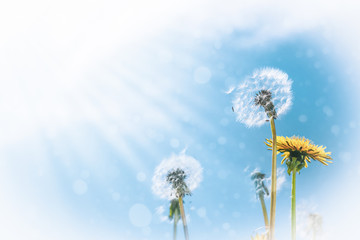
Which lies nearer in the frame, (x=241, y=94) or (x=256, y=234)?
(x=256, y=234)

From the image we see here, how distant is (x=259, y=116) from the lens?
3.89 metres

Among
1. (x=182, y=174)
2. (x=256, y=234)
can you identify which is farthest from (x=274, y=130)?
(x=182, y=174)

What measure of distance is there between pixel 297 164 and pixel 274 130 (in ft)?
3.78

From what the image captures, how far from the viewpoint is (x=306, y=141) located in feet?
13.7

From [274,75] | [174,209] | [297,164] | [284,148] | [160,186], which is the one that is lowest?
[297,164]

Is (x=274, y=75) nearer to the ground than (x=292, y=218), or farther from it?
farther from it

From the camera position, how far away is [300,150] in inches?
157

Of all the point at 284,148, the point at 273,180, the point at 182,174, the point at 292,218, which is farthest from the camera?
the point at 182,174

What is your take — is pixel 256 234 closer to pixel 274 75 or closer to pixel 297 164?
pixel 297 164

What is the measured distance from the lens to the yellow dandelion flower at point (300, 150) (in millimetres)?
3963

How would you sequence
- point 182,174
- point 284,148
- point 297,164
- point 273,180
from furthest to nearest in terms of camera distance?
point 182,174 → point 284,148 → point 297,164 → point 273,180

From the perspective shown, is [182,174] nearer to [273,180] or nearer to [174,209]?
[273,180]

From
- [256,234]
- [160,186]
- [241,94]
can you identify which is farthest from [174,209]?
[256,234]

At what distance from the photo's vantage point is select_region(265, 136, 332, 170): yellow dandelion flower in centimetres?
396
